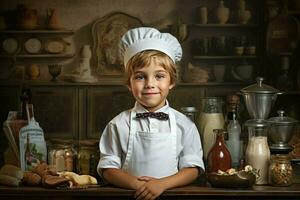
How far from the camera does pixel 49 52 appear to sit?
3111mm

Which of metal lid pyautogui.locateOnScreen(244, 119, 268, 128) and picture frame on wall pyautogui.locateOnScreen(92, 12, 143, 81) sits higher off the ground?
picture frame on wall pyautogui.locateOnScreen(92, 12, 143, 81)

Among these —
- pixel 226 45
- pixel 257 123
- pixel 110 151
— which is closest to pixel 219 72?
pixel 226 45

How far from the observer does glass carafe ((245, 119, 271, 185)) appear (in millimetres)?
2314

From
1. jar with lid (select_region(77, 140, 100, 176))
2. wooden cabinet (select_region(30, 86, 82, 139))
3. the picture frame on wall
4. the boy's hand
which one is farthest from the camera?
the picture frame on wall

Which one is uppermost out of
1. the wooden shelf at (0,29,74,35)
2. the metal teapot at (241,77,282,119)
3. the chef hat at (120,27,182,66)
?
the wooden shelf at (0,29,74,35)

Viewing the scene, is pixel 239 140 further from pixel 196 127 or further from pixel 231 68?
pixel 231 68

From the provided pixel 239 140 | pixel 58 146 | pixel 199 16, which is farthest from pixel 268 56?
pixel 58 146

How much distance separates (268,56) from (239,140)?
0.77m

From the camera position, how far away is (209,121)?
2459 mm

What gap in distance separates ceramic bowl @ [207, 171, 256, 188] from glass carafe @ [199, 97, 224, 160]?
22cm

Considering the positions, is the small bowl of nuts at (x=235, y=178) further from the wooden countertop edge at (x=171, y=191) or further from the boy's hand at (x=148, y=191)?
the boy's hand at (x=148, y=191)

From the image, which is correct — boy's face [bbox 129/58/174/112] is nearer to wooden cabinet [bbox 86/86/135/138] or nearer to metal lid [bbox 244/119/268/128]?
metal lid [bbox 244/119/268/128]

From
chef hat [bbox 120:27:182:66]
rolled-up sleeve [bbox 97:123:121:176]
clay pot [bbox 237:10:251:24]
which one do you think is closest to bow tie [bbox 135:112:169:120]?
rolled-up sleeve [bbox 97:123:121:176]

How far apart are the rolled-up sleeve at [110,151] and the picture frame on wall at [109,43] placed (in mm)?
834
